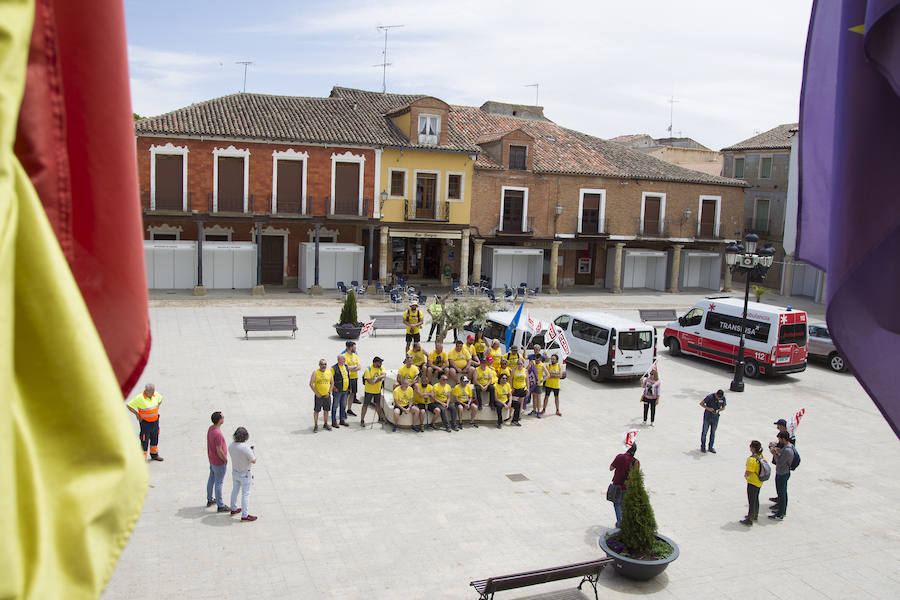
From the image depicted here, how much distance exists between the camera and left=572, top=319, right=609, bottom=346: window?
66.5ft

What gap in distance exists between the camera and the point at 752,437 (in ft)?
54.3

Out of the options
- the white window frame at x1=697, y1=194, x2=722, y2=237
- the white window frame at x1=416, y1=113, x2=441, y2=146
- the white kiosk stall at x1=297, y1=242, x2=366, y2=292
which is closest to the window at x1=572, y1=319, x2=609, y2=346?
the white kiosk stall at x1=297, y1=242, x2=366, y2=292

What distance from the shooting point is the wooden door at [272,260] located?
3597 cm

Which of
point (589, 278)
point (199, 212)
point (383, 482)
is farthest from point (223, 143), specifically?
point (383, 482)

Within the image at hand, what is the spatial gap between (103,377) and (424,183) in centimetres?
3596

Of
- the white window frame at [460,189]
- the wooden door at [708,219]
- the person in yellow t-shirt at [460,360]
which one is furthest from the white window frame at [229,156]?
the wooden door at [708,219]

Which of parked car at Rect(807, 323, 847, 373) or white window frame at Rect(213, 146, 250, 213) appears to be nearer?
parked car at Rect(807, 323, 847, 373)

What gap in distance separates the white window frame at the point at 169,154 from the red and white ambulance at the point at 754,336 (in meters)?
20.7

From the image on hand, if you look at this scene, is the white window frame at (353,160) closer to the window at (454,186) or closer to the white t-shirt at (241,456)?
the window at (454,186)

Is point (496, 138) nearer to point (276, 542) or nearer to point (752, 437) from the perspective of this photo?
point (752, 437)

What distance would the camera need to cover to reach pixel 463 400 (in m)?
15.9

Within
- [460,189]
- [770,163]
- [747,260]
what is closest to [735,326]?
[747,260]

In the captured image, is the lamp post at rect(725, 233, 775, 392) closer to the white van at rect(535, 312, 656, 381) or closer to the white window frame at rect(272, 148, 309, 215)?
the white van at rect(535, 312, 656, 381)

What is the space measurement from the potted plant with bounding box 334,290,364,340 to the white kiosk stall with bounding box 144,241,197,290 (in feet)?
36.8
